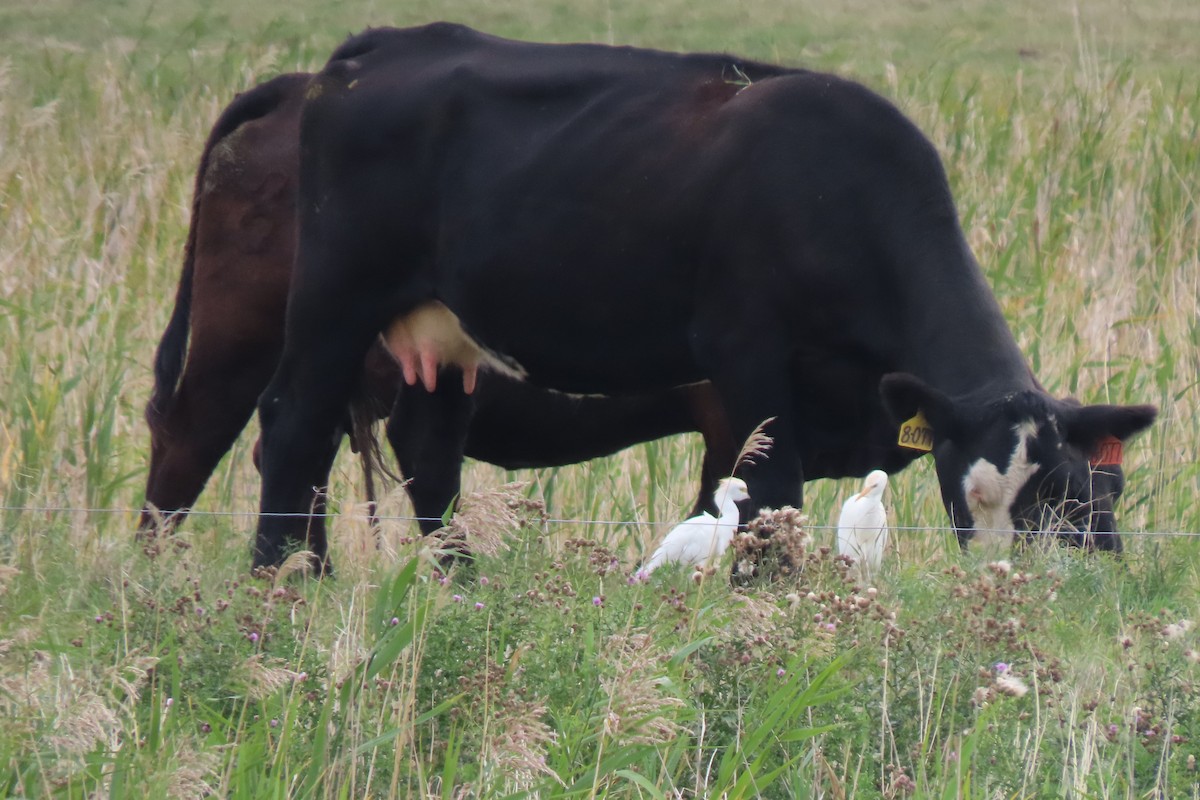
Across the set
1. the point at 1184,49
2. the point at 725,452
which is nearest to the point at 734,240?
the point at 725,452

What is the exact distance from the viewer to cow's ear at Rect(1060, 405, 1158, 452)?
4.61 m

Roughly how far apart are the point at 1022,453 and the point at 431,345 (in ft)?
7.00

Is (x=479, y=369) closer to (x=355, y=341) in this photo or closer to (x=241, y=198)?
(x=355, y=341)

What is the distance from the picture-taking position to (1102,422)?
4.62m

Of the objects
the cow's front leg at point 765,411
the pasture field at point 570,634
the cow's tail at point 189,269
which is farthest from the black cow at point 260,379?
the cow's front leg at point 765,411

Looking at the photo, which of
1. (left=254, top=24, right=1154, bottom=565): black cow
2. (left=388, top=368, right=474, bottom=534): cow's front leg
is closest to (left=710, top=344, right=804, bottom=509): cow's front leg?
(left=254, top=24, right=1154, bottom=565): black cow

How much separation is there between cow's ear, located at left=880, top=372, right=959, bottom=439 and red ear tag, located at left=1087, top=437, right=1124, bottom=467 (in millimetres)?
414

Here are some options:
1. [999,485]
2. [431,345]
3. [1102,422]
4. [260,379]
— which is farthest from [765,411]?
[260,379]

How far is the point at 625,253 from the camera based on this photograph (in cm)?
517

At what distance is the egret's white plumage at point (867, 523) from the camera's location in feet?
16.1

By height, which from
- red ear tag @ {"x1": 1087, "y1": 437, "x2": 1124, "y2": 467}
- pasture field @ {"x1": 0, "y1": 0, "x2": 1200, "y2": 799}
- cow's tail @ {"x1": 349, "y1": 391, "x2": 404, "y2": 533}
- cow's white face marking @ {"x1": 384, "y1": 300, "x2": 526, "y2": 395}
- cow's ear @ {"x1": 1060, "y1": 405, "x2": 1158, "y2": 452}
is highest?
cow's white face marking @ {"x1": 384, "y1": 300, "x2": 526, "y2": 395}

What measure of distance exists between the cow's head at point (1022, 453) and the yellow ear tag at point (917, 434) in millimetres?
20

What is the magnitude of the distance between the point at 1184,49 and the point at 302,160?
14.1m

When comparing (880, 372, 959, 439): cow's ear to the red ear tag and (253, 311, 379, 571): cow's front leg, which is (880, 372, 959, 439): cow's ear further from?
(253, 311, 379, 571): cow's front leg
